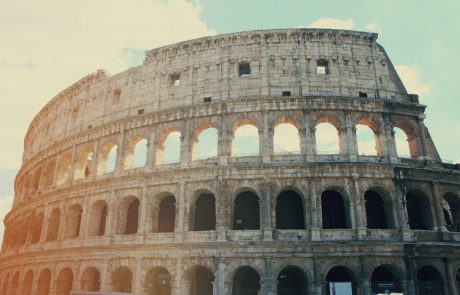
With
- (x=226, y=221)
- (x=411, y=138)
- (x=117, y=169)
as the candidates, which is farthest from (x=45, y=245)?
(x=411, y=138)

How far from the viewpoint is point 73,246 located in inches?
885

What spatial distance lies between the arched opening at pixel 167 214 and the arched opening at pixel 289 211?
6280 millimetres

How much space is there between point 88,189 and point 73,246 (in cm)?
359

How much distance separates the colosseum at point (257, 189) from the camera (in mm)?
18359

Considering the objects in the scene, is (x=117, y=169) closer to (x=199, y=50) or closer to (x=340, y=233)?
(x=199, y=50)

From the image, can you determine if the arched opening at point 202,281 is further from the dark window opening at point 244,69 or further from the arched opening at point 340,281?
the dark window opening at point 244,69

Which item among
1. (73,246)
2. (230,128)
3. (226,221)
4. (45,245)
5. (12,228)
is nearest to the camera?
(226,221)

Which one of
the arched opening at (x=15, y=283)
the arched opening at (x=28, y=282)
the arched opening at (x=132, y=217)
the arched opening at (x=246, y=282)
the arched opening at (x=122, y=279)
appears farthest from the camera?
the arched opening at (x=15, y=283)

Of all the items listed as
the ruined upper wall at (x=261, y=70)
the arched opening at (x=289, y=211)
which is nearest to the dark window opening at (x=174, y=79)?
the ruined upper wall at (x=261, y=70)

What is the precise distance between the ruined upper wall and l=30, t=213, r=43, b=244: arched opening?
9.15 meters

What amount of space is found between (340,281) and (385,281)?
2.31 metres

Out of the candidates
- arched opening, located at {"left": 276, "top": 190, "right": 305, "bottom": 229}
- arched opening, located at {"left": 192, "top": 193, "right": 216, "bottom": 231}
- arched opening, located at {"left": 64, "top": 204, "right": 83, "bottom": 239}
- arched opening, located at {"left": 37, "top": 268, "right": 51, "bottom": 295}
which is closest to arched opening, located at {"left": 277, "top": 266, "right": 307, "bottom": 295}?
arched opening, located at {"left": 276, "top": 190, "right": 305, "bottom": 229}

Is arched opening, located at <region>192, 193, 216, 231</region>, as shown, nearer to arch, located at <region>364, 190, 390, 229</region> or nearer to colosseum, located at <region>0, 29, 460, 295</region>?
colosseum, located at <region>0, 29, 460, 295</region>

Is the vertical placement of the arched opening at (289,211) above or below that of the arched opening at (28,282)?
above
